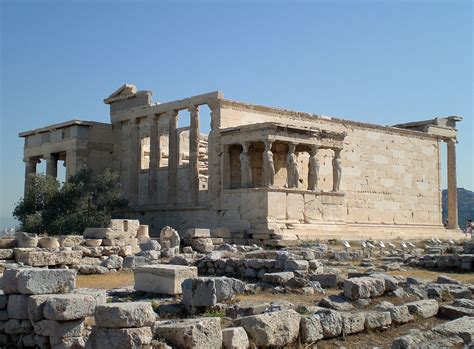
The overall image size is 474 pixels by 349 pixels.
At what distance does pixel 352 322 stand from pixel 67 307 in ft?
10.7

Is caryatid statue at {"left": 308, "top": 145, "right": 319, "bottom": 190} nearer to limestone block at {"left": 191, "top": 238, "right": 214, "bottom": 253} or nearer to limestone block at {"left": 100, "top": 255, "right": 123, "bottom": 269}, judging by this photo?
limestone block at {"left": 191, "top": 238, "right": 214, "bottom": 253}

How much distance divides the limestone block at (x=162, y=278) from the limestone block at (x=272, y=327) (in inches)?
94.1

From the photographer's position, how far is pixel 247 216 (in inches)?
850

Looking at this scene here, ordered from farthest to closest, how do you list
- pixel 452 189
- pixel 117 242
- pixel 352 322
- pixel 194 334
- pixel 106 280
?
1. pixel 452 189
2. pixel 117 242
3. pixel 106 280
4. pixel 352 322
5. pixel 194 334

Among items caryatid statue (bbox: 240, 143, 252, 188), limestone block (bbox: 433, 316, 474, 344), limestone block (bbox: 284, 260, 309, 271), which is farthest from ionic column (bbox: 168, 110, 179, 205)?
limestone block (bbox: 433, 316, 474, 344)

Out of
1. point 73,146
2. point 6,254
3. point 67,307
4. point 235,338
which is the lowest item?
point 235,338

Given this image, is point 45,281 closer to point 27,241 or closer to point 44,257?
point 44,257

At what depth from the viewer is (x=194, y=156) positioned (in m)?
23.9

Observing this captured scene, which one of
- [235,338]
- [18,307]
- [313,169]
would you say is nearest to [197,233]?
[313,169]

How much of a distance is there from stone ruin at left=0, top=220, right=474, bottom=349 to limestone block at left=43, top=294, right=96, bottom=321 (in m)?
0.01

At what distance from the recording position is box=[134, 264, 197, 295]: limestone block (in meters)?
9.30

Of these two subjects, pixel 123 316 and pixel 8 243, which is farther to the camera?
pixel 8 243

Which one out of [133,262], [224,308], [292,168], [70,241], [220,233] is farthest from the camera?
[292,168]

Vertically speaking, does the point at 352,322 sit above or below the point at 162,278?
below
